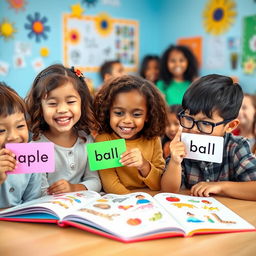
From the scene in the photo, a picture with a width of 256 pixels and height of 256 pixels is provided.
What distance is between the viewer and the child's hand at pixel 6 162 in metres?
1.03

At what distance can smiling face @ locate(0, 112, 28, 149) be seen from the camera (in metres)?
1.12

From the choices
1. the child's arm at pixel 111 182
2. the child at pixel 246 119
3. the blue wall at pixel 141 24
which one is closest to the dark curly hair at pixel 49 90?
the child's arm at pixel 111 182

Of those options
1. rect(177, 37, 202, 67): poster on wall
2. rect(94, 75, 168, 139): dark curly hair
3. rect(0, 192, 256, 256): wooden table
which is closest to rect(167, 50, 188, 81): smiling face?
rect(177, 37, 202, 67): poster on wall

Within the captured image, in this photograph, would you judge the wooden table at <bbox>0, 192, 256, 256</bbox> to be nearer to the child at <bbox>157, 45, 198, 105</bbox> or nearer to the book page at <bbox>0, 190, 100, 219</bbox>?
the book page at <bbox>0, 190, 100, 219</bbox>

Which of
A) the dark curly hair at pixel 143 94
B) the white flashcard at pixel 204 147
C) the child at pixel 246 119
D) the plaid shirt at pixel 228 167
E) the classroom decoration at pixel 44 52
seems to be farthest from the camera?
the classroom decoration at pixel 44 52

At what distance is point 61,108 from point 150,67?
11.6 feet

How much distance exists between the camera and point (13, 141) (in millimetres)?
1132

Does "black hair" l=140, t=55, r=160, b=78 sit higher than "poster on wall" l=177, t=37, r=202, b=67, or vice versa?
"poster on wall" l=177, t=37, r=202, b=67

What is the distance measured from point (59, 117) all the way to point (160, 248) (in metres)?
0.66

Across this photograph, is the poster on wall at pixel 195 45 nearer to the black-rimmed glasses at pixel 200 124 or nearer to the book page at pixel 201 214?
the black-rimmed glasses at pixel 200 124

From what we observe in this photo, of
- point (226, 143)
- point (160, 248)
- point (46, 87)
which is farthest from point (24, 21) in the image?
point (160, 248)

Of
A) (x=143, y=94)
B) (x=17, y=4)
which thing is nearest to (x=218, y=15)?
(x=17, y=4)

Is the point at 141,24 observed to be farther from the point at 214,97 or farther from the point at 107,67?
the point at 214,97

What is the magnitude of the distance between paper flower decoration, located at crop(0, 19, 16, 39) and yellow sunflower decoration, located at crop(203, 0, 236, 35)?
2252 mm
